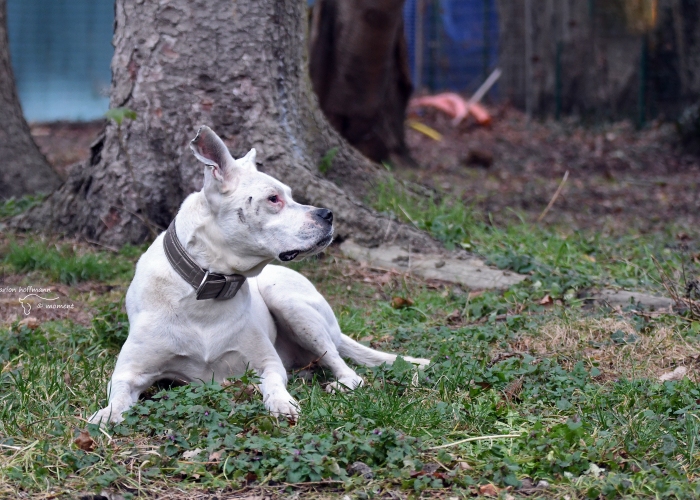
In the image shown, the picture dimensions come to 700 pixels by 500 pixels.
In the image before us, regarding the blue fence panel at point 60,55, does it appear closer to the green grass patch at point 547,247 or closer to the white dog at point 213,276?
the green grass patch at point 547,247

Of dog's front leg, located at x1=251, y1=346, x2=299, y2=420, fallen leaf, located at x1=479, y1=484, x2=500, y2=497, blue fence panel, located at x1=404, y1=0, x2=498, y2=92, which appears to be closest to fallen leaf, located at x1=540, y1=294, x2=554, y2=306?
dog's front leg, located at x1=251, y1=346, x2=299, y2=420

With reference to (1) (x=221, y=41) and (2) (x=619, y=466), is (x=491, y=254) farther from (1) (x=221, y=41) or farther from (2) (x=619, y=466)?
(2) (x=619, y=466)

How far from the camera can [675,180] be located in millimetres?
10859

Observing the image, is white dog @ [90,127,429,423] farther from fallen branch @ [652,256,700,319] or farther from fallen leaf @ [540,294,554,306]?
fallen branch @ [652,256,700,319]

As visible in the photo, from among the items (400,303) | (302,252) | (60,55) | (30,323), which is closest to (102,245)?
(30,323)

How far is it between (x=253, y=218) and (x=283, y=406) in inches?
34.5

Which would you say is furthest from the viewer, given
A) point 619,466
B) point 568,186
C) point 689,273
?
point 568,186

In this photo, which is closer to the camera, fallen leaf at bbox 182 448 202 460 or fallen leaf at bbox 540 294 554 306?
fallen leaf at bbox 182 448 202 460

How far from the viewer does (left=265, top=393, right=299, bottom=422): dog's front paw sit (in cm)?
371

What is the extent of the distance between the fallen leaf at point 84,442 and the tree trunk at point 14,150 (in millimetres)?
4796

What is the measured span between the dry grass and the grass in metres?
0.01

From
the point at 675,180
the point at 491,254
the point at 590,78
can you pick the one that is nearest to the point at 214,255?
the point at 491,254

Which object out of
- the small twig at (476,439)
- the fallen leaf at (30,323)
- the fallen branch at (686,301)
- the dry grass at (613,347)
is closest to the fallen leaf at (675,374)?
the dry grass at (613,347)

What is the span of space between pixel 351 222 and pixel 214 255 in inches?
102
